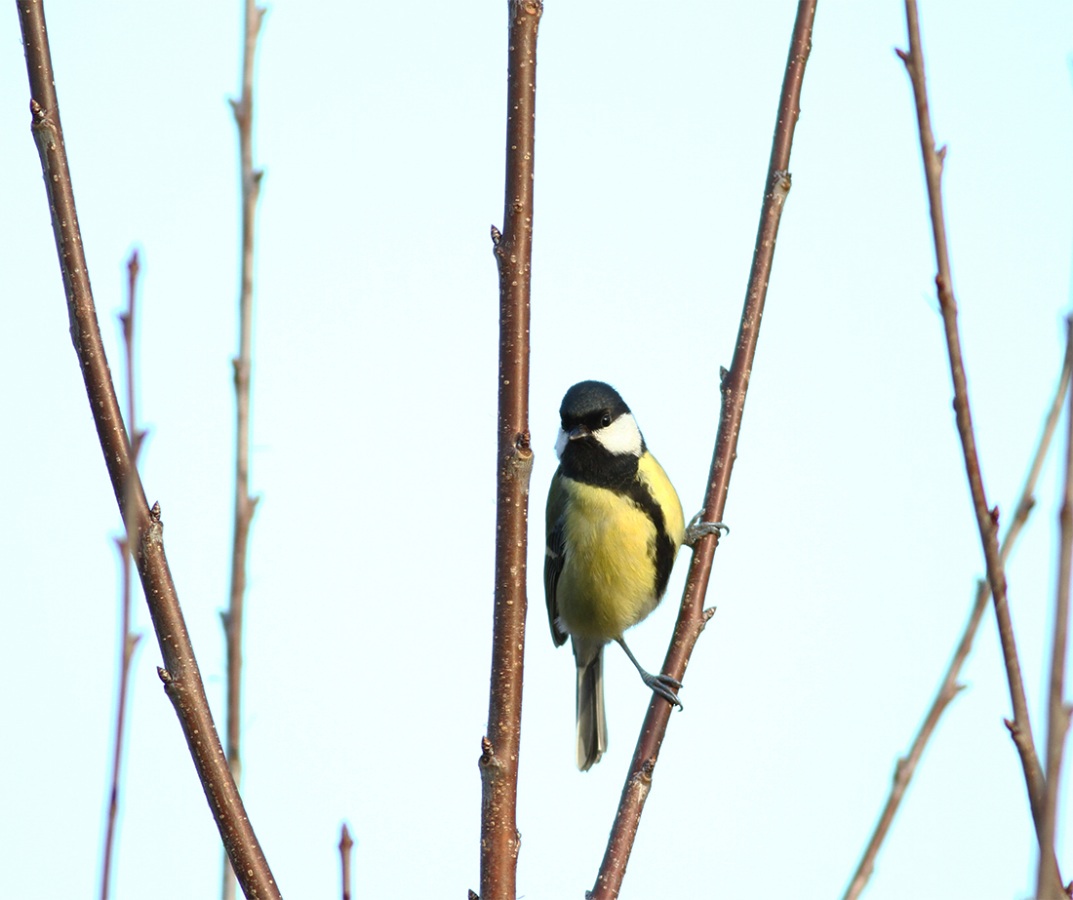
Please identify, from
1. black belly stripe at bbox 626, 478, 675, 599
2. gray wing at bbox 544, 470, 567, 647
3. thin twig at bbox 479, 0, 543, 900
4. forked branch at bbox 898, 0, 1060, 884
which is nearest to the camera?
forked branch at bbox 898, 0, 1060, 884

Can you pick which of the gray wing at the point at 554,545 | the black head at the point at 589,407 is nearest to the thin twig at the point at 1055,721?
the black head at the point at 589,407

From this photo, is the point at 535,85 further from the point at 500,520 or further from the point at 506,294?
the point at 500,520

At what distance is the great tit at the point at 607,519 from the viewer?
505cm

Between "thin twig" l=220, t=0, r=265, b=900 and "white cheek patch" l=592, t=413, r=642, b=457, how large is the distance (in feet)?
9.85

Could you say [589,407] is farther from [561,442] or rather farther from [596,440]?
[561,442]

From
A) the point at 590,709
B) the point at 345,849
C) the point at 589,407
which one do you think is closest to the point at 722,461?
the point at 345,849

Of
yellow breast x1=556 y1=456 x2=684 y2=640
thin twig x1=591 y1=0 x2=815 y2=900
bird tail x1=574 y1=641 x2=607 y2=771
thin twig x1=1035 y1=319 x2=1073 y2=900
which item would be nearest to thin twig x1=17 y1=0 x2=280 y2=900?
thin twig x1=591 y1=0 x2=815 y2=900

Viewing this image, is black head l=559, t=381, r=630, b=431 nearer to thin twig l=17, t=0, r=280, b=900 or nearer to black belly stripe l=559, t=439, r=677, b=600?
black belly stripe l=559, t=439, r=677, b=600

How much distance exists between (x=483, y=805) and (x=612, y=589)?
3328 mm

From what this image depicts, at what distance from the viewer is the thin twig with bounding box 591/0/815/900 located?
2209 mm

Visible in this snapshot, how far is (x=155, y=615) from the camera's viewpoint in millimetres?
1748

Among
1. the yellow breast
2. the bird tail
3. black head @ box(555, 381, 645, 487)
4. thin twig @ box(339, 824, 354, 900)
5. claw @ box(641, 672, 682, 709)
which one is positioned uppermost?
black head @ box(555, 381, 645, 487)

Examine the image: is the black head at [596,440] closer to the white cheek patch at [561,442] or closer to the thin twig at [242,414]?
the white cheek patch at [561,442]

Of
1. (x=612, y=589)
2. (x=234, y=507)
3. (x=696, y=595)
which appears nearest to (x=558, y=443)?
(x=612, y=589)
